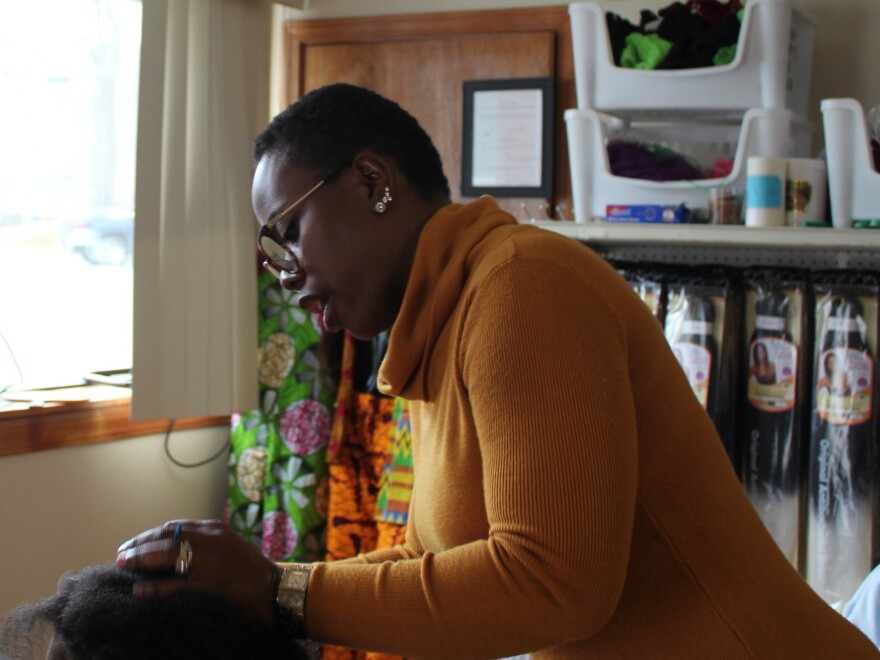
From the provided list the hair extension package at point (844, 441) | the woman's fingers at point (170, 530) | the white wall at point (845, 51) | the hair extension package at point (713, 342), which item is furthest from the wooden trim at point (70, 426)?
the white wall at point (845, 51)

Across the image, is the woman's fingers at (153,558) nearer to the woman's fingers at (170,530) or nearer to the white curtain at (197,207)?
the woman's fingers at (170,530)

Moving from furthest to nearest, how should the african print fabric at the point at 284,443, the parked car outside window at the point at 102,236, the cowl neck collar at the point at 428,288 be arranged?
the african print fabric at the point at 284,443 → the parked car outside window at the point at 102,236 → the cowl neck collar at the point at 428,288

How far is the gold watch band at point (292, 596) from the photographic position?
0.82 m

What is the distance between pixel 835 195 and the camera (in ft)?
6.27

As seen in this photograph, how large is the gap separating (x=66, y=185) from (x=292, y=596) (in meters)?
1.66

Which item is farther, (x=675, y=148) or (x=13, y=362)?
(x=675, y=148)

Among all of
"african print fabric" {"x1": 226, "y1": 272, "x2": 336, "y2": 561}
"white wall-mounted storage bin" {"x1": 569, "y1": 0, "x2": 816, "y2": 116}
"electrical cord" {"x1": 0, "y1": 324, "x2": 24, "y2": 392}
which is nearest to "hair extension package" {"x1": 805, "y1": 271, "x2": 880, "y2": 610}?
"white wall-mounted storage bin" {"x1": 569, "y1": 0, "x2": 816, "y2": 116}

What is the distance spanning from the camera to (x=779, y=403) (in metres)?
1.98

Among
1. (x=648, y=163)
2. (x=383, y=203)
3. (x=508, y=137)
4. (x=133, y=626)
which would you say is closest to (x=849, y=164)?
(x=648, y=163)

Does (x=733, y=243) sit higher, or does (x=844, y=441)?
(x=733, y=243)

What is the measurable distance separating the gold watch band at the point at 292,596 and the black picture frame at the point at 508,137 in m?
1.75

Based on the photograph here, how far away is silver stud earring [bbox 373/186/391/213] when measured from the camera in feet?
3.27

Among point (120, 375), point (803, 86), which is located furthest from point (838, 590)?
point (120, 375)

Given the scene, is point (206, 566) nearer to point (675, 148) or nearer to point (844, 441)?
point (844, 441)
